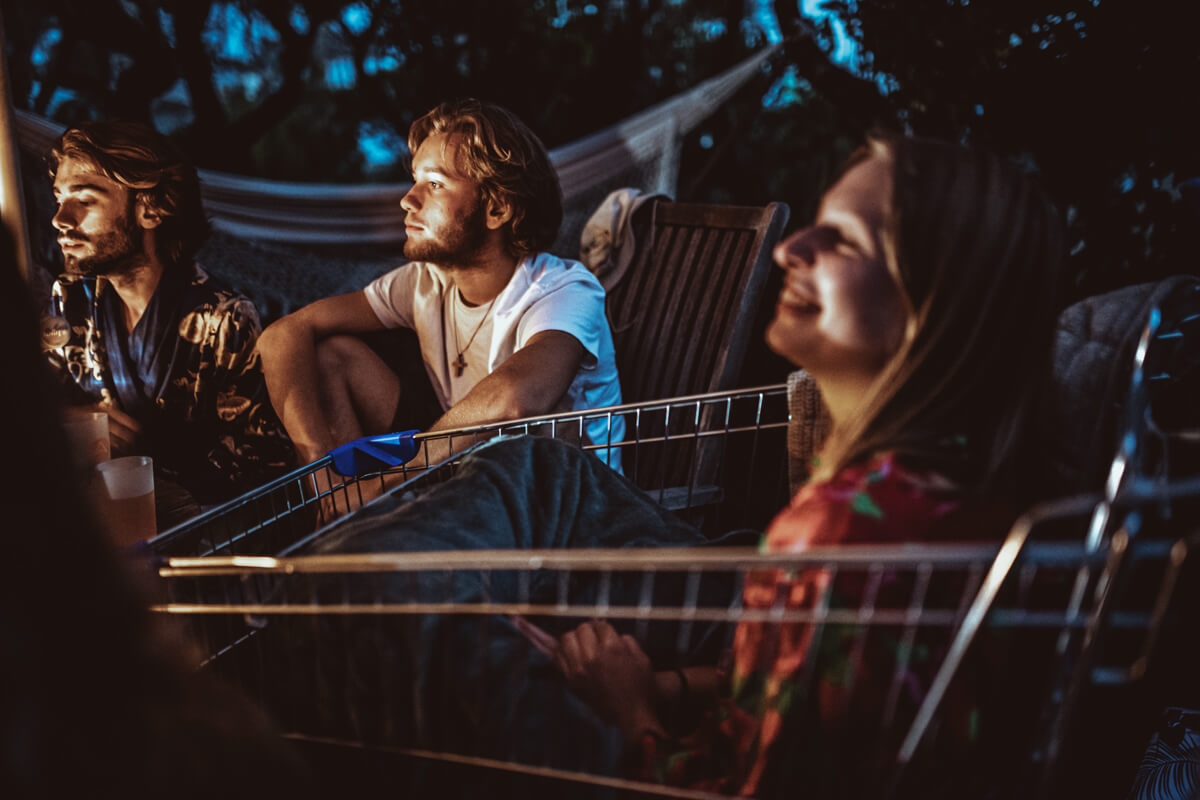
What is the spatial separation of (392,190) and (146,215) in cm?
105

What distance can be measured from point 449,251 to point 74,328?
1043 millimetres

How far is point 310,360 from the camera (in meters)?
2.43

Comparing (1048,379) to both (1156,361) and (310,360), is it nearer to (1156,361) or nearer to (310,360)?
(1156,361)

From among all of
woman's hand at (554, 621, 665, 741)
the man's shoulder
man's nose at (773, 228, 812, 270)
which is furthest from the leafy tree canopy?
woman's hand at (554, 621, 665, 741)

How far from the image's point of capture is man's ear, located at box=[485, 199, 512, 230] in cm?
233

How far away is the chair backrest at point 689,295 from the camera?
258 cm

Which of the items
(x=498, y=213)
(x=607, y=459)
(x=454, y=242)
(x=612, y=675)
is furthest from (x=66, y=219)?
(x=612, y=675)

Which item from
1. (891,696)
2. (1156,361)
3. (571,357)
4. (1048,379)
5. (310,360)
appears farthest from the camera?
(310,360)

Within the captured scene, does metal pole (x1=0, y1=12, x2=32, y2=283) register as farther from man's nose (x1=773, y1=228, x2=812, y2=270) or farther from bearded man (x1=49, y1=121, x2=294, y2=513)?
man's nose (x1=773, y1=228, x2=812, y2=270)

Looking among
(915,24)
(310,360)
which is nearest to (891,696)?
(310,360)

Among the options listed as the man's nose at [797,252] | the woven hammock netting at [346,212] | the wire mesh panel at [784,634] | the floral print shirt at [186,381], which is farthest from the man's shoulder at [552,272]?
the man's nose at [797,252]

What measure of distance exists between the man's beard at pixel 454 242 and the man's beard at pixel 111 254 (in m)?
0.71

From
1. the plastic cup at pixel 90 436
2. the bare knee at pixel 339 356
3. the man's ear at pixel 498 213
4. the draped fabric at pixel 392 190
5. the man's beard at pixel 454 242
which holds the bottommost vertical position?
the plastic cup at pixel 90 436

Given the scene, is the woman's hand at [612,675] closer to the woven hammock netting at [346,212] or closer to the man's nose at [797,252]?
the man's nose at [797,252]
